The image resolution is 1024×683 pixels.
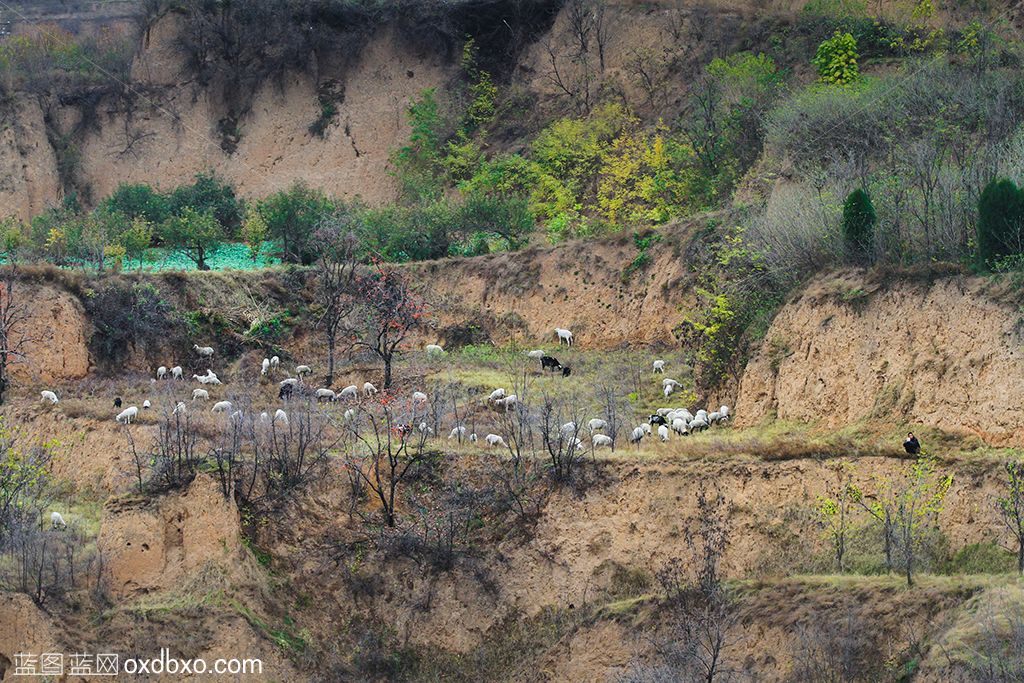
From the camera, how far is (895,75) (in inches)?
2256

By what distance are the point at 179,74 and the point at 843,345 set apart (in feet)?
122

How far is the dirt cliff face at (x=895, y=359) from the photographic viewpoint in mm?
40812

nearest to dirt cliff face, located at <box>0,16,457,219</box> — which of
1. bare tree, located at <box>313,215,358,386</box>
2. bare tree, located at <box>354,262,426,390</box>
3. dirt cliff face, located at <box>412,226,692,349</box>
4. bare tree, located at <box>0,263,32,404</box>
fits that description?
bare tree, located at <box>313,215,358,386</box>

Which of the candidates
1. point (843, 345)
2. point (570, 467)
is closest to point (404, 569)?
point (570, 467)

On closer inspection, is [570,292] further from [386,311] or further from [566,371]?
[566,371]

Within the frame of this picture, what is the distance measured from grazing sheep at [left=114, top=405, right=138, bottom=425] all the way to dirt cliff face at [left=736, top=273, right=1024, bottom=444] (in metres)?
14.0

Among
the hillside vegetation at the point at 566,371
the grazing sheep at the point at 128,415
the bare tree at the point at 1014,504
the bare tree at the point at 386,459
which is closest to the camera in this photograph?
the bare tree at the point at 1014,504

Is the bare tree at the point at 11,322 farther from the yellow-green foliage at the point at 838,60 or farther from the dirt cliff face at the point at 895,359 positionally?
the yellow-green foliage at the point at 838,60

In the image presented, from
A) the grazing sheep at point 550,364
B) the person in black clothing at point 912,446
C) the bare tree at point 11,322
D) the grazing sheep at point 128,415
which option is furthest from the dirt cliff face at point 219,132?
the person in black clothing at point 912,446

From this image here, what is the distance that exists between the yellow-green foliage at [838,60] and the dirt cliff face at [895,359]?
1478 cm

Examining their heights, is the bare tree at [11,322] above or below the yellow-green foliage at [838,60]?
below

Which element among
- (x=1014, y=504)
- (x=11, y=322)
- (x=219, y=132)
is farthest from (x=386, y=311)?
(x=1014, y=504)

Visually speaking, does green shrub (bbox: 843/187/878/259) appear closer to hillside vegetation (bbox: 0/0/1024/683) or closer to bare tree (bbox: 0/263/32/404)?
hillside vegetation (bbox: 0/0/1024/683)

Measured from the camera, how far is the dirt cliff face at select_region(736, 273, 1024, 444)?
40.8 meters
